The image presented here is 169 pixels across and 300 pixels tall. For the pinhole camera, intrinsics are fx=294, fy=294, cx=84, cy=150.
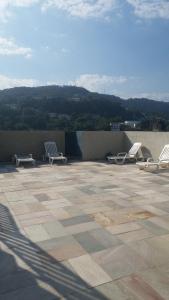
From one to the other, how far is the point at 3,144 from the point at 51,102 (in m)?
22.8

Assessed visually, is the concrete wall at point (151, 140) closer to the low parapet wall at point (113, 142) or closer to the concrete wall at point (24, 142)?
the low parapet wall at point (113, 142)

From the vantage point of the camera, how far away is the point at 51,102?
3316 centimetres

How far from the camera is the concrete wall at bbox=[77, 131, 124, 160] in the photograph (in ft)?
38.9

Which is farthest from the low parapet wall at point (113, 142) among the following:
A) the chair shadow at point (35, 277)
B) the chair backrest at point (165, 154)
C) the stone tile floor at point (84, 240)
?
the chair shadow at point (35, 277)

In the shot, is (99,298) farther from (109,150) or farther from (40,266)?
(109,150)

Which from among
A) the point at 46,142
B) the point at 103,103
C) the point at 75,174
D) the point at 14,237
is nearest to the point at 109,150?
the point at 46,142

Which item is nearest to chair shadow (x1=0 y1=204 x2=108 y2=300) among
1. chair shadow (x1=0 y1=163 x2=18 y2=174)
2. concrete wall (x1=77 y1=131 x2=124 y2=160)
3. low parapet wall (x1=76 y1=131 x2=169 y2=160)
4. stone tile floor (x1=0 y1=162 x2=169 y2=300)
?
stone tile floor (x1=0 y1=162 x2=169 y2=300)

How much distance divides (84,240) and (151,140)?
782cm

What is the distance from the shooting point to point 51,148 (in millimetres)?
11297

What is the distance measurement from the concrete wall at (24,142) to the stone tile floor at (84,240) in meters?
4.05

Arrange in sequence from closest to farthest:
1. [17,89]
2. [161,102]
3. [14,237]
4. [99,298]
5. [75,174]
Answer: [99,298]
[14,237]
[75,174]
[17,89]
[161,102]

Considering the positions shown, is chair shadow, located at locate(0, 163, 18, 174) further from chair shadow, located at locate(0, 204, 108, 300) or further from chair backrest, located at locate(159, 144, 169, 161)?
chair shadow, located at locate(0, 204, 108, 300)

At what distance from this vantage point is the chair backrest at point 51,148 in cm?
1115

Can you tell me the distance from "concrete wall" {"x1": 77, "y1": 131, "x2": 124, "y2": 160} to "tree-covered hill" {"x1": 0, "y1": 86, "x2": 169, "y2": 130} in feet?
16.4
